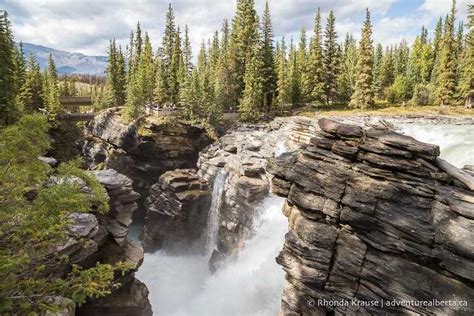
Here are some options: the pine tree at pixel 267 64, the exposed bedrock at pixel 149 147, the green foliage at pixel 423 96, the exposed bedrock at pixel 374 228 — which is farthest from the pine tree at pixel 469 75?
the exposed bedrock at pixel 374 228

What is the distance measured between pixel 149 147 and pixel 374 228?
40.5 meters

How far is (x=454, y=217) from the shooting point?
13367 mm

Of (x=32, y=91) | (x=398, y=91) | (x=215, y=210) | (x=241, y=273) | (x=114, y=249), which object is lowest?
(x=241, y=273)

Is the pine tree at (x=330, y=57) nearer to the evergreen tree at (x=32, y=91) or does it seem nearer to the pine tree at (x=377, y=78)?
the pine tree at (x=377, y=78)

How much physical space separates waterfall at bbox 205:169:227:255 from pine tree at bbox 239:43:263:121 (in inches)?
762

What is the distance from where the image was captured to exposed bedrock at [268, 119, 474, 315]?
1321cm

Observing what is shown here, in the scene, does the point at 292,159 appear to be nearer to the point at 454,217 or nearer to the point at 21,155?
the point at 454,217

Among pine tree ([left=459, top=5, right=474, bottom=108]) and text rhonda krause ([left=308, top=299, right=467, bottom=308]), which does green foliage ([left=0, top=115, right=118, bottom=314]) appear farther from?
pine tree ([left=459, top=5, right=474, bottom=108])

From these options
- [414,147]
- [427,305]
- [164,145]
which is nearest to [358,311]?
[427,305]

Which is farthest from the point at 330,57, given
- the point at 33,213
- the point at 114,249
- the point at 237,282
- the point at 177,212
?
the point at 33,213

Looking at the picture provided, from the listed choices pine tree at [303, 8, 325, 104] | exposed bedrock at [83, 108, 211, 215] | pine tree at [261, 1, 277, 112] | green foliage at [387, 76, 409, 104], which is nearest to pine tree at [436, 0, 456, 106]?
green foliage at [387, 76, 409, 104]

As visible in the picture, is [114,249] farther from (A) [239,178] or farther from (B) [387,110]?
(B) [387,110]

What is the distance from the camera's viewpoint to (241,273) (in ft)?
101

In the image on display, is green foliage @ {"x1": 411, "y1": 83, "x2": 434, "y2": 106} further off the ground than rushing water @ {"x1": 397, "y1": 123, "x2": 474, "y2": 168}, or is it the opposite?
green foliage @ {"x1": 411, "y1": 83, "x2": 434, "y2": 106}
